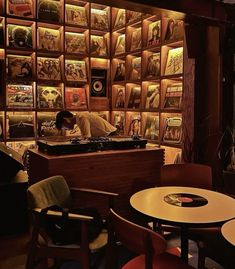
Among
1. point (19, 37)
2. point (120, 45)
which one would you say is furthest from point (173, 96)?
point (19, 37)

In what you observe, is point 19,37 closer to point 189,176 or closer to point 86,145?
point 86,145

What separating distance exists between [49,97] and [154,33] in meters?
1.79

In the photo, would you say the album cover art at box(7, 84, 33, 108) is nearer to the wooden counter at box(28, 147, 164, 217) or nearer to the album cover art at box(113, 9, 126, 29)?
the album cover art at box(113, 9, 126, 29)

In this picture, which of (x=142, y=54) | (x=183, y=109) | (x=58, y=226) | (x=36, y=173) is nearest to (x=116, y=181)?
(x=36, y=173)

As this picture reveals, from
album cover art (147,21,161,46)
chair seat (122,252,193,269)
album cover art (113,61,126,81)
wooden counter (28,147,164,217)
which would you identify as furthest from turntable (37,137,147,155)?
album cover art (113,61,126,81)

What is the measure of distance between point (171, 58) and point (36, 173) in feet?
7.60

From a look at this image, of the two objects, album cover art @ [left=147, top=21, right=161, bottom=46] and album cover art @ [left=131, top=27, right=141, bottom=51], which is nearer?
album cover art @ [left=147, top=21, right=161, bottom=46]

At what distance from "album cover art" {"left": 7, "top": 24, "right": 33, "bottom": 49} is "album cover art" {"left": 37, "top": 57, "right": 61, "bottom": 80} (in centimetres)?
27

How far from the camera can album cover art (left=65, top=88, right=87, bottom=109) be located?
520cm

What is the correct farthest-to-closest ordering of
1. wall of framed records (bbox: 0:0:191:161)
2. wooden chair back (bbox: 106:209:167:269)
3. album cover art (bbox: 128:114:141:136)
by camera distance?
album cover art (bbox: 128:114:141:136) → wall of framed records (bbox: 0:0:191:161) → wooden chair back (bbox: 106:209:167:269)

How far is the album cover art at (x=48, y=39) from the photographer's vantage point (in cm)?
492

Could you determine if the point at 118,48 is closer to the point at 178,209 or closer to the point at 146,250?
the point at 178,209

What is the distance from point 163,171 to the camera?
292 centimetres

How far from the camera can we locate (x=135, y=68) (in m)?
5.04
